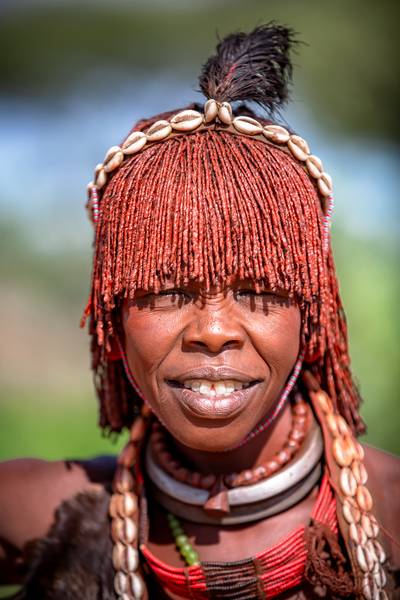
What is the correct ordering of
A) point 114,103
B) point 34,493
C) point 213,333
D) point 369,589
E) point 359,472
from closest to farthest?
point 213,333 < point 369,589 < point 359,472 < point 34,493 < point 114,103

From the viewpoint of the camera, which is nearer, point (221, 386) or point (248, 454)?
point (221, 386)

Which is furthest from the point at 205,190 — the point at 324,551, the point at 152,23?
the point at 152,23

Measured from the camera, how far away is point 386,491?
6.77 ft

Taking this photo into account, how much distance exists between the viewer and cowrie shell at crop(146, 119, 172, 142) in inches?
75.9

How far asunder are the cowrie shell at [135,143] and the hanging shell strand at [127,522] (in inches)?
30.2

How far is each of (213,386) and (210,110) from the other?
2.25 ft

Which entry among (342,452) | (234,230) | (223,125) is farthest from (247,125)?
(342,452)

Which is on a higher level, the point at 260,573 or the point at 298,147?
the point at 298,147

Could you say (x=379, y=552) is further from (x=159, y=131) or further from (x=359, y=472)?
(x=159, y=131)

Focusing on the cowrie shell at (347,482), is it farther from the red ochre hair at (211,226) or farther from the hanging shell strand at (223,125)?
the hanging shell strand at (223,125)

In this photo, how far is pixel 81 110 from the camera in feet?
32.3

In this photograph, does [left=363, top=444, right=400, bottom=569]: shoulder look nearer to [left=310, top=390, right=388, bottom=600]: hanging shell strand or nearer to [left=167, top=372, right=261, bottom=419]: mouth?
[left=310, top=390, right=388, bottom=600]: hanging shell strand

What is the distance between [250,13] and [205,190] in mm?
7209

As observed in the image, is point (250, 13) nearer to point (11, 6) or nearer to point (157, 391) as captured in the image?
point (11, 6)
